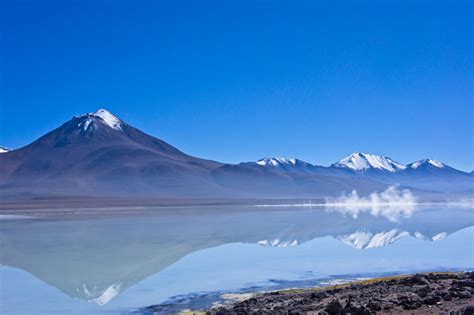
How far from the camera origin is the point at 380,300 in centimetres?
1037

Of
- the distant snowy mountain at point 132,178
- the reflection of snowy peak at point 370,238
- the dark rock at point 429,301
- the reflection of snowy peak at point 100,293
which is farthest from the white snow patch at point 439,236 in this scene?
the distant snowy mountain at point 132,178

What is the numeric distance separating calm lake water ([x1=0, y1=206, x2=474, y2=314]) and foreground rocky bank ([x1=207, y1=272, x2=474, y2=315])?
205 centimetres

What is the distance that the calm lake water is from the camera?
13938mm

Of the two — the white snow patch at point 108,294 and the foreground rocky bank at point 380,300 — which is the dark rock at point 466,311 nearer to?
the foreground rocky bank at point 380,300

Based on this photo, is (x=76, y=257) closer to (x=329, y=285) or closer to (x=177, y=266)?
(x=177, y=266)

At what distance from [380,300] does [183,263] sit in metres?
10.8

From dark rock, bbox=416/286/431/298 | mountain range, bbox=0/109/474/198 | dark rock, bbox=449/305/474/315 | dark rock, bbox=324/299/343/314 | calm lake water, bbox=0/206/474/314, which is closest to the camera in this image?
dark rock, bbox=449/305/474/315

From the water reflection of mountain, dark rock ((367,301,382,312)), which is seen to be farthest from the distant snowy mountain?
dark rock ((367,301,382,312))

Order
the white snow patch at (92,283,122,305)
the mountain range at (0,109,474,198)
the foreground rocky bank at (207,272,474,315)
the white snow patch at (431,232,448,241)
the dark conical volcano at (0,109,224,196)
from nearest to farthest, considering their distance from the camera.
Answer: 1. the foreground rocky bank at (207,272,474,315)
2. the white snow patch at (92,283,122,305)
3. the white snow patch at (431,232,448,241)
4. the mountain range at (0,109,474,198)
5. the dark conical volcano at (0,109,224,196)

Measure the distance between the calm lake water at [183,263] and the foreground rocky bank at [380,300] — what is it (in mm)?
2050

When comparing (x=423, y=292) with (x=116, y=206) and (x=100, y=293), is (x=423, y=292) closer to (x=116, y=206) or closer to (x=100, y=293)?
(x=100, y=293)

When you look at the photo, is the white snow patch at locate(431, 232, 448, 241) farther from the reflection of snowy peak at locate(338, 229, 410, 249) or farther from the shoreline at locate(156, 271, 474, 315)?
the shoreline at locate(156, 271, 474, 315)

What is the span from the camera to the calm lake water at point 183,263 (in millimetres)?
13938

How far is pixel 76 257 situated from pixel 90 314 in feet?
33.6
